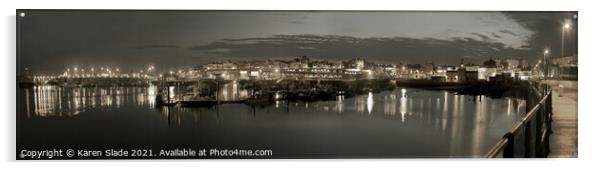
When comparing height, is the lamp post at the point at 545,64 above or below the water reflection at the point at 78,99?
above

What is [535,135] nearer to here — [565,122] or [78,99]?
[565,122]

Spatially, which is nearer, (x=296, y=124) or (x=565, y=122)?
(x=296, y=124)

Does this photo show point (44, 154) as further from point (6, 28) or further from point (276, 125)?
point (276, 125)

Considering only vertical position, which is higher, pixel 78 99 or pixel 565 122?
pixel 78 99

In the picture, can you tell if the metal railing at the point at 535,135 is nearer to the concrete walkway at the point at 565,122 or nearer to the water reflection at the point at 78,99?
the concrete walkway at the point at 565,122

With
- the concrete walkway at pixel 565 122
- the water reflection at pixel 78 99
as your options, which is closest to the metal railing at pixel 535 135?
the concrete walkway at pixel 565 122
